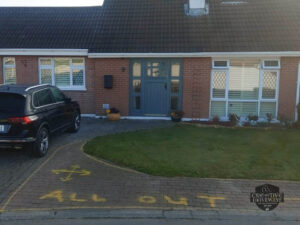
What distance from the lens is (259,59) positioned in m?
11.1

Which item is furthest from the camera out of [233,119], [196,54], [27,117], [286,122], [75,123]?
[196,54]

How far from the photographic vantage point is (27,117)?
6.24 meters

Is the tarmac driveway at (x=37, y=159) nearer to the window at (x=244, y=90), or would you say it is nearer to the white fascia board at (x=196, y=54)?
the window at (x=244, y=90)

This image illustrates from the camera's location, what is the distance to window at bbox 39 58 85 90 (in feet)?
39.8

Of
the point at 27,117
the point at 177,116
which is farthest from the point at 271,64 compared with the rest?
the point at 27,117

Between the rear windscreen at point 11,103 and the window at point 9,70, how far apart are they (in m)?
6.67

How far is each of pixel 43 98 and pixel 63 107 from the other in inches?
43.0

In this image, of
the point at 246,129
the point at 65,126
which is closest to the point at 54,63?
the point at 65,126

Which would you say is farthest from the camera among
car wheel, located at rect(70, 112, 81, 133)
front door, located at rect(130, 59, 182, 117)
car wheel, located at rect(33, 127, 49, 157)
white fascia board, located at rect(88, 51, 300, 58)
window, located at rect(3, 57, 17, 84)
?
window, located at rect(3, 57, 17, 84)

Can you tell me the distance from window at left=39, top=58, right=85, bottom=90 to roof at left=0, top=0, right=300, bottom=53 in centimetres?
64

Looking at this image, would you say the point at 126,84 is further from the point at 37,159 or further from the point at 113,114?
the point at 37,159

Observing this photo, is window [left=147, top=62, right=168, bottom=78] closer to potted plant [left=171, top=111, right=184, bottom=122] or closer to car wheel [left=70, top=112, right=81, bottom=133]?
potted plant [left=171, top=111, right=184, bottom=122]

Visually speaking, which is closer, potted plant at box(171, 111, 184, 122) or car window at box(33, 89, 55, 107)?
car window at box(33, 89, 55, 107)

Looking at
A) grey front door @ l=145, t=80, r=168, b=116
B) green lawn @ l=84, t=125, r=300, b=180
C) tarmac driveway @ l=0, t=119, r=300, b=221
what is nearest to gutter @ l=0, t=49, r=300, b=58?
grey front door @ l=145, t=80, r=168, b=116
